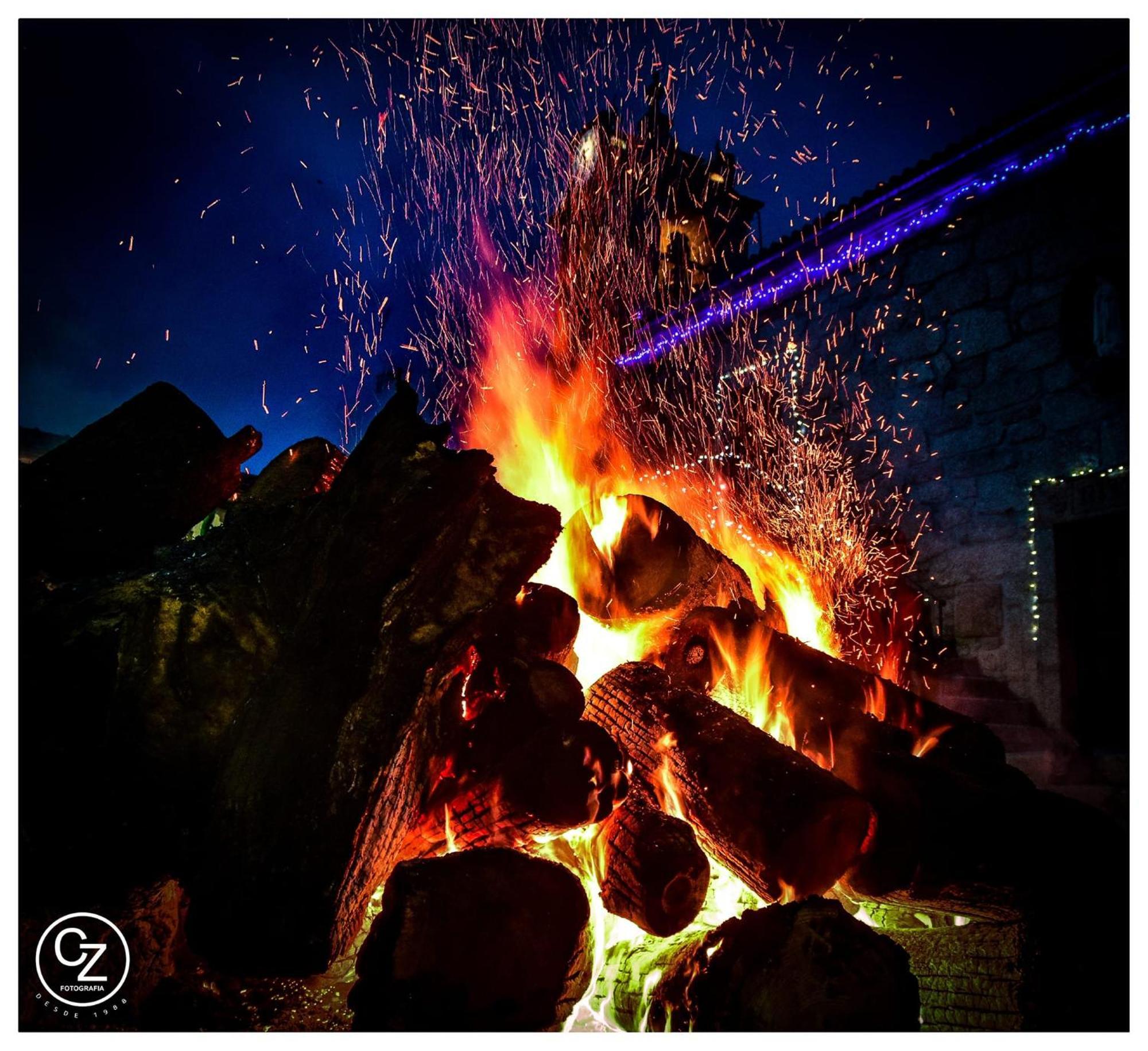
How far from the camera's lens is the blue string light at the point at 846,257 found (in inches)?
223

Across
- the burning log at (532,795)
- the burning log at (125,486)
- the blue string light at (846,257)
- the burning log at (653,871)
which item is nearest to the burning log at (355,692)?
the burning log at (532,795)

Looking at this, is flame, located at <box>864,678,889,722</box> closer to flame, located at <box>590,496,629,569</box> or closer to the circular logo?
flame, located at <box>590,496,629,569</box>

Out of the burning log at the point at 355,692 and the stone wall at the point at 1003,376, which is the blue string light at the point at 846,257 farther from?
the burning log at the point at 355,692

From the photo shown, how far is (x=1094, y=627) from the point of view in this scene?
17.0ft

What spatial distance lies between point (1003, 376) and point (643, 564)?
4398mm

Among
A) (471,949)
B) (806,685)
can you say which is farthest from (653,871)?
(806,685)

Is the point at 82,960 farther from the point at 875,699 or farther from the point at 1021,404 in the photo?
the point at 1021,404

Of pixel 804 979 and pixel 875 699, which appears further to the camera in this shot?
pixel 875 699

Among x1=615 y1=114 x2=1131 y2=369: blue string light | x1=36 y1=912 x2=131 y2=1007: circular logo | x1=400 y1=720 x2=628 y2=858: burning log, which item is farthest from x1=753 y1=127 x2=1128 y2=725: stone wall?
x1=36 y1=912 x2=131 y2=1007: circular logo

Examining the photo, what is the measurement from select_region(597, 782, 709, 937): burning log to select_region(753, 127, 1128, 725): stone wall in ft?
14.6

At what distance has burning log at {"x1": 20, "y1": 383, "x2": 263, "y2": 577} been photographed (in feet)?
9.63

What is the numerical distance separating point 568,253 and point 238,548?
8.15 meters

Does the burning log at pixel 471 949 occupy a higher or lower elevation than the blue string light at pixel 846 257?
lower

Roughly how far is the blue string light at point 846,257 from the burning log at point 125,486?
6525 millimetres
